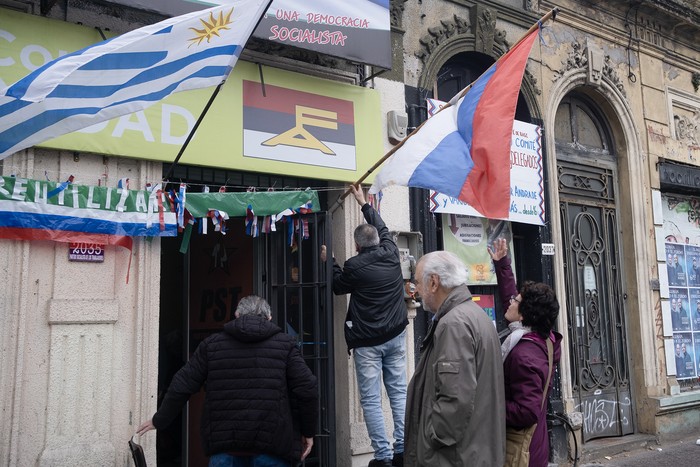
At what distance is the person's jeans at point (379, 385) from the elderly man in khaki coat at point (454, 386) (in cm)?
→ 218

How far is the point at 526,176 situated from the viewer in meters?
8.24

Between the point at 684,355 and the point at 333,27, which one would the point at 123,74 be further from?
the point at 684,355

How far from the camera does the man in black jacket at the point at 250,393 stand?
4043mm

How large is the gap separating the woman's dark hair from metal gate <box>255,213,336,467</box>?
2331 millimetres

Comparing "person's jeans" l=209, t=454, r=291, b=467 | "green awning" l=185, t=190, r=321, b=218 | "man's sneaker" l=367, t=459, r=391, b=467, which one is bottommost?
"man's sneaker" l=367, t=459, r=391, b=467

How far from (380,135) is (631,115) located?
4823 millimetres

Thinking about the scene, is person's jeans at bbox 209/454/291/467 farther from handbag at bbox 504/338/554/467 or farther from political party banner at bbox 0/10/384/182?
political party banner at bbox 0/10/384/182

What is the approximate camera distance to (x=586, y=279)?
9164 millimetres

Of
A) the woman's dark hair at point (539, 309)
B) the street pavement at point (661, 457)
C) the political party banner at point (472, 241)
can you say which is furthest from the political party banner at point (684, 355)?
the woman's dark hair at point (539, 309)

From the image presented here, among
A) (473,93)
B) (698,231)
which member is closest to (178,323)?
(473,93)

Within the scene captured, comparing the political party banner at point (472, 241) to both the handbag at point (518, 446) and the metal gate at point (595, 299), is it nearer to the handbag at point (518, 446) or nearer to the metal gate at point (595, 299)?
the metal gate at point (595, 299)

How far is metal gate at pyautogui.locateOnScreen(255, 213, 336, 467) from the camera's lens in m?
6.02

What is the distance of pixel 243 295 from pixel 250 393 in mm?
3306

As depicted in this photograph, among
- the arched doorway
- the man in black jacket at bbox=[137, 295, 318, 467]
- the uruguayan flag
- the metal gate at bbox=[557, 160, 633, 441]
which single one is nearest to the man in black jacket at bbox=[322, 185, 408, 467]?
the man in black jacket at bbox=[137, 295, 318, 467]
